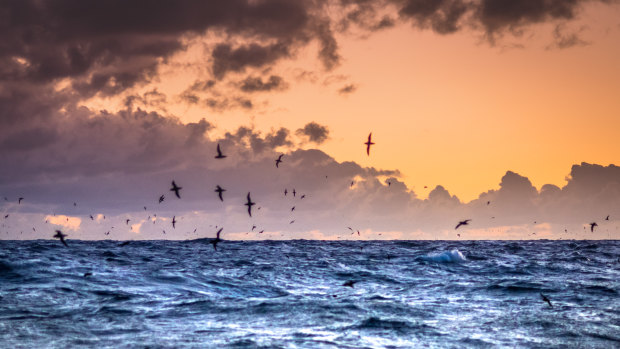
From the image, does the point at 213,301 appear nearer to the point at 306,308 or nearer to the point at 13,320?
the point at 306,308

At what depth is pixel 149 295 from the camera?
24.6m

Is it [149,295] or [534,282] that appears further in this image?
[534,282]

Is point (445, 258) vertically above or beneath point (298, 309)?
above

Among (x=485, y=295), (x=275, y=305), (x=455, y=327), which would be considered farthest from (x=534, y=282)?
(x=275, y=305)

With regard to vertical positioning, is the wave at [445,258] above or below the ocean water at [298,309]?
above

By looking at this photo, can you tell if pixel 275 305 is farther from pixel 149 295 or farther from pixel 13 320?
pixel 13 320

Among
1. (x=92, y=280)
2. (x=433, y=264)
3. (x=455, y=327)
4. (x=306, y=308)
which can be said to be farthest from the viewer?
(x=433, y=264)

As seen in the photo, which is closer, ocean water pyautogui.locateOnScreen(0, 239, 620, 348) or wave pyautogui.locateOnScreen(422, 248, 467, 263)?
ocean water pyautogui.locateOnScreen(0, 239, 620, 348)

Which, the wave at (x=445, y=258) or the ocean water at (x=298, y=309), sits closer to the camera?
the ocean water at (x=298, y=309)

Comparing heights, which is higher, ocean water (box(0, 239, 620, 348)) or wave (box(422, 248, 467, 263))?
wave (box(422, 248, 467, 263))

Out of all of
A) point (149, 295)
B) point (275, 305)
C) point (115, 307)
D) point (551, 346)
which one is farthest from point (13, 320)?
point (551, 346)

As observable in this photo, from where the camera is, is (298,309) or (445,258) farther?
(445,258)

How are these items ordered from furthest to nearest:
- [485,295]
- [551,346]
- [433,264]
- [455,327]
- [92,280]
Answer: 1. [433,264]
2. [92,280]
3. [485,295]
4. [455,327]
5. [551,346]

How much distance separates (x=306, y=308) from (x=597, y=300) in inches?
528
